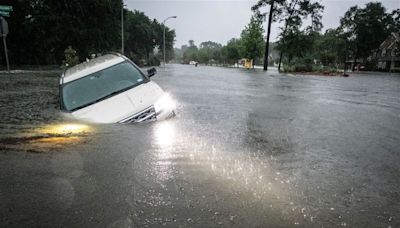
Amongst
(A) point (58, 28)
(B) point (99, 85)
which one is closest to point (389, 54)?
(A) point (58, 28)

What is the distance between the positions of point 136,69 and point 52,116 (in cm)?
220

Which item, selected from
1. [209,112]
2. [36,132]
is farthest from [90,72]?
[209,112]

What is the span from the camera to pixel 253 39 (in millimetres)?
65938

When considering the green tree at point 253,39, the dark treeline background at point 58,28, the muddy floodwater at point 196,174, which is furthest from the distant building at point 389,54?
the muddy floodwater at point 196,174

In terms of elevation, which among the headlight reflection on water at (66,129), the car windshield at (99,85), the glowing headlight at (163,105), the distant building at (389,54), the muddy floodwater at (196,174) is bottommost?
the muddy floodwater at (196,174)

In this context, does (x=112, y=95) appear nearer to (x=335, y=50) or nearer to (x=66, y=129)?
(x=66, y=129)

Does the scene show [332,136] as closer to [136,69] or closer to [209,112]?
[209,112]

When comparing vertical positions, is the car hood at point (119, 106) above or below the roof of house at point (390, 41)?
below

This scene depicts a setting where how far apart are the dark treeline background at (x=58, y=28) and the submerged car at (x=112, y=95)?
111 feet

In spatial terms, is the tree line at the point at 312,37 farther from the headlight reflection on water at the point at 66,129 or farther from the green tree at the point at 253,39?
the headlight reflection on water at the point at 66,129

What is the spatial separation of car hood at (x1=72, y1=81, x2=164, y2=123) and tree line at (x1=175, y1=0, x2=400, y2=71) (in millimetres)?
35203

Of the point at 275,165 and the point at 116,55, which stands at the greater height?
the point at 116,55

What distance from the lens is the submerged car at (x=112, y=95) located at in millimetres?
6074

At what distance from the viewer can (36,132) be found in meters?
5.58
